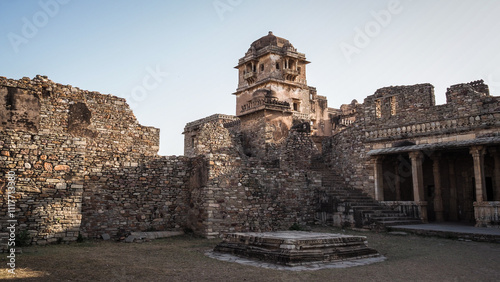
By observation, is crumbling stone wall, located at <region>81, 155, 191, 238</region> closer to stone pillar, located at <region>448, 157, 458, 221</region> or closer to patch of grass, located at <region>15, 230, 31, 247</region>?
patch of grass, located at <region>15, 230, 31, 247</region>

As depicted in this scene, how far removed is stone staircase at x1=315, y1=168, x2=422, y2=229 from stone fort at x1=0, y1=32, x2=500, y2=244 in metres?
0.05

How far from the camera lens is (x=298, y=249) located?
30.6 feet

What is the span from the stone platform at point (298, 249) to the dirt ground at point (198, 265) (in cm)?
73

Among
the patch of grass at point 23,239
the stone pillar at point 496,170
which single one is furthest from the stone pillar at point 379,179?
the patch of grass at point 23,239

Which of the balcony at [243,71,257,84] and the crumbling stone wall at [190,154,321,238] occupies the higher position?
the balcony at [243,71,257,84]

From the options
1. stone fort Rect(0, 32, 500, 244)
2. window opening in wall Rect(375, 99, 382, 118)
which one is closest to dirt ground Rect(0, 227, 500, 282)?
stone fort Rect(0, 32, 500, 244)

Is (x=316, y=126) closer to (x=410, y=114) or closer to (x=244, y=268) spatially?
(x=410, y=114)

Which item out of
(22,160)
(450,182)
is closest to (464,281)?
(22,160)

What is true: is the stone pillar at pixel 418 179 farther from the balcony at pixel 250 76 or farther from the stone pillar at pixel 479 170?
the balcony at pixel 250 76

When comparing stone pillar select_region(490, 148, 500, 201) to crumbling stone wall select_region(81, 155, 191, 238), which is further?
stone pillar select_region(490, 148, 500, 201)

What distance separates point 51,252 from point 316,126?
39718mm

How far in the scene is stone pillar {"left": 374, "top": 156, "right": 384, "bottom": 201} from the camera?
66.1 feet

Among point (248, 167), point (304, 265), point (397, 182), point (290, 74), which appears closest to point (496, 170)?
point (397, 182)

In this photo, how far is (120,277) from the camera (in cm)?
753
